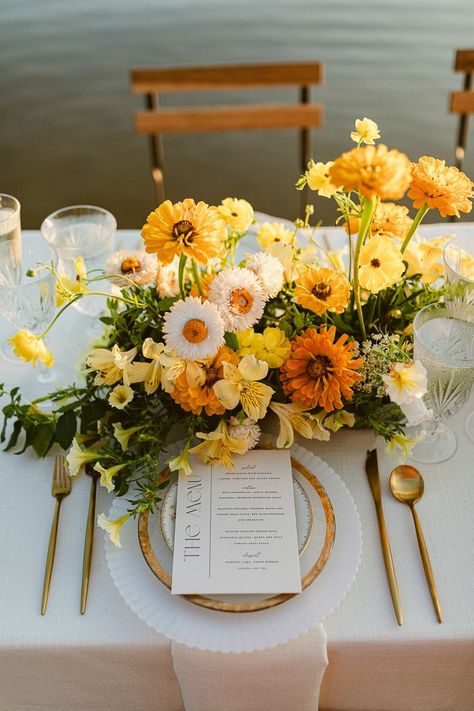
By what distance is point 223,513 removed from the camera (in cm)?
78

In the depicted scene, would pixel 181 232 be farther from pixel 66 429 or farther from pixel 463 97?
pixel 463 97

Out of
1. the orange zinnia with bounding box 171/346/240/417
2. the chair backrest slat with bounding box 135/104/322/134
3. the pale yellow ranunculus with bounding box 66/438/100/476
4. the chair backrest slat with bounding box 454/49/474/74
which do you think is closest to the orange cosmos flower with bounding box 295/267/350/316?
the orange zinnia with bounding box 171/346/240/417

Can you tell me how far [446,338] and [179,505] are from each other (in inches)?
15.1

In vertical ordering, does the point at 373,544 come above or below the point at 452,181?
below

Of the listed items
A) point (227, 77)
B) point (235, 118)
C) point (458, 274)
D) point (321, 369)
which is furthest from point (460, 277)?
point (227, 77)

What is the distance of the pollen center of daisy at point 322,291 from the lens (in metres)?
0.77

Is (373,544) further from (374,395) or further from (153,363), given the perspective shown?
(153,363)

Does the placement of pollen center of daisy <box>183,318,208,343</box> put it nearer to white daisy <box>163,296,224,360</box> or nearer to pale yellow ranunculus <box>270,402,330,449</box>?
white daisy <box>163,296,224,360</box>

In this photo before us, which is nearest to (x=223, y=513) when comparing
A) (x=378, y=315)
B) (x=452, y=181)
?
(x=378, y=315)

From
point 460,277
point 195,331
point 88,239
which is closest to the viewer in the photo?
point 195,331

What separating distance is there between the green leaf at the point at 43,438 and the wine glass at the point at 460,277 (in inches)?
21.5

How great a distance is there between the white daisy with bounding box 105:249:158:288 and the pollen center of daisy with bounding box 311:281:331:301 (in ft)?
0.80

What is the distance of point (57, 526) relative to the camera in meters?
0.81

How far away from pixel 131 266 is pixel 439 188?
404mm
